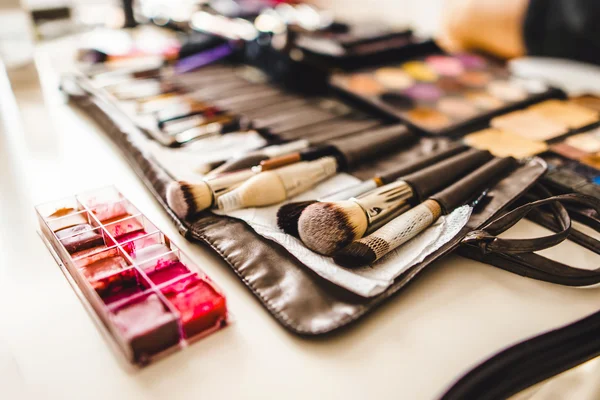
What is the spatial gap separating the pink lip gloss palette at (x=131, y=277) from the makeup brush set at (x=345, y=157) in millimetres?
53

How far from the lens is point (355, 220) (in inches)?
20.2

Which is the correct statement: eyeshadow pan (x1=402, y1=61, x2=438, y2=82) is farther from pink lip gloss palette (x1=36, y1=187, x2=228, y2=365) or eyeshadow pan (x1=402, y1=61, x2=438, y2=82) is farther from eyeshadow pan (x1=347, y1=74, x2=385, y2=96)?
pink lip gloss palette (x1=36, y1=187, x2=228, y2=365)

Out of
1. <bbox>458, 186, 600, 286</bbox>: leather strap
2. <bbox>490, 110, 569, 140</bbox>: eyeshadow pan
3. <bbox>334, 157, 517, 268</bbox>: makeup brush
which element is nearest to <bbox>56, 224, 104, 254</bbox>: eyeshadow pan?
<bbox>334, 157, 517, 268</bbox>: makeup brush

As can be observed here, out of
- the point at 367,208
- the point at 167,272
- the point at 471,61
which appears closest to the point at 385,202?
the point at 367,208

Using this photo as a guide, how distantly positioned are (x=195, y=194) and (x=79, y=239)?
0.43ft

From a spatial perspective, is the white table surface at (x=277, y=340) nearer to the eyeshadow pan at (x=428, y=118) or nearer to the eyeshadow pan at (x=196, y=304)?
the eyeshadow pan at (x=196, y=304)

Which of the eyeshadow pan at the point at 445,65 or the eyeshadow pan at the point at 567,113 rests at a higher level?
the eyeshadow pan at the point at 445,65

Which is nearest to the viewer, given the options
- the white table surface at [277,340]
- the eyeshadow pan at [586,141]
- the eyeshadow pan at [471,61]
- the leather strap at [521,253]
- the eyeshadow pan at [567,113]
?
the white table surface at [277,340]

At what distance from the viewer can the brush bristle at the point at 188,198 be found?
56 cm

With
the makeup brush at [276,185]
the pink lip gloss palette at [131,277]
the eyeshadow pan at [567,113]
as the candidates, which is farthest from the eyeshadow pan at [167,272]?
the eyeshadow pan at [567,113]

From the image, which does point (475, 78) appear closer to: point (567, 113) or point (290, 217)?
point (567, 113)

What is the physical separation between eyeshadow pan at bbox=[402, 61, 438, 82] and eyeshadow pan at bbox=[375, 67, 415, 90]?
0.02 metres

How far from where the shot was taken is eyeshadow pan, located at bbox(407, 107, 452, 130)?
33.4 inches

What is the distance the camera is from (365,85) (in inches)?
38.0
